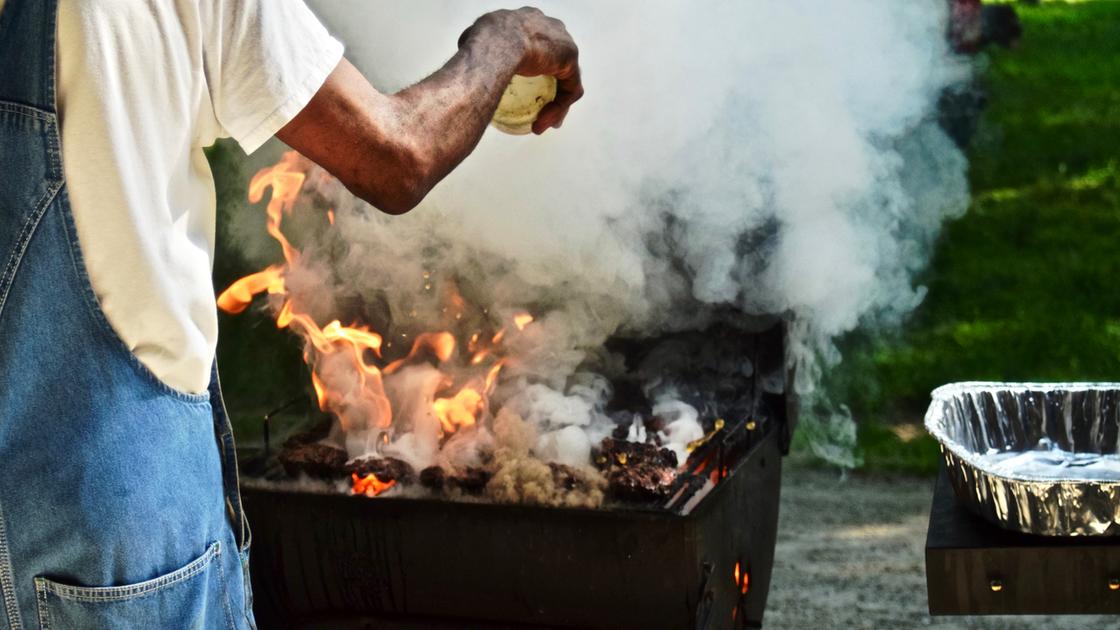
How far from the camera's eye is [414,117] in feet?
5.86

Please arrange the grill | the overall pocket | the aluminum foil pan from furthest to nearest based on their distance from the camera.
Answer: the grill
the aluminum foil pan
the overall pocket

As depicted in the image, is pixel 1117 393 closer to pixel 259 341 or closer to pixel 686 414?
pixel 686 414

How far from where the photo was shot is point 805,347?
385 cm

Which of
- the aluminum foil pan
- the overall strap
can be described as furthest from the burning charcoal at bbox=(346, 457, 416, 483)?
the overall strap

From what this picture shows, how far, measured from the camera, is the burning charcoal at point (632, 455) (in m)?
3.03

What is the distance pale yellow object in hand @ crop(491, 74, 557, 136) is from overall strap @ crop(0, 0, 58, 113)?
3.37 feet

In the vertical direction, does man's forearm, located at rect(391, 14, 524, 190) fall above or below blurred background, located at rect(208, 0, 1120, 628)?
above

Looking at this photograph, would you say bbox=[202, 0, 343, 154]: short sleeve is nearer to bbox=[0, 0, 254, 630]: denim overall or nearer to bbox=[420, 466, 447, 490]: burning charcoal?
bbox=[0, 0, 254, 630]: denim overall

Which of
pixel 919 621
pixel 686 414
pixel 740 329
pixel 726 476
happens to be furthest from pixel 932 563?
pixel 919 621

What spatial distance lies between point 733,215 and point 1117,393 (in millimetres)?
1282

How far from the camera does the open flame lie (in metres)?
3.37

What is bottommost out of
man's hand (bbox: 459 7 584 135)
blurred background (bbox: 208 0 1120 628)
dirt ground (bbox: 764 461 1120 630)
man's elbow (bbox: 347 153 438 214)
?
dirt ground (bbox: 764 461 1120 630)

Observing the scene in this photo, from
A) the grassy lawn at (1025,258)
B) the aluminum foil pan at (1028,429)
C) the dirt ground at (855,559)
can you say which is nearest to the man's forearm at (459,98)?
the aluminum foil pan at (1028,429)

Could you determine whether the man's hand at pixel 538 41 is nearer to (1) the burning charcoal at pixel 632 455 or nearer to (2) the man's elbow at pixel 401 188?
(2) the man's elbow at pixel 401 188
